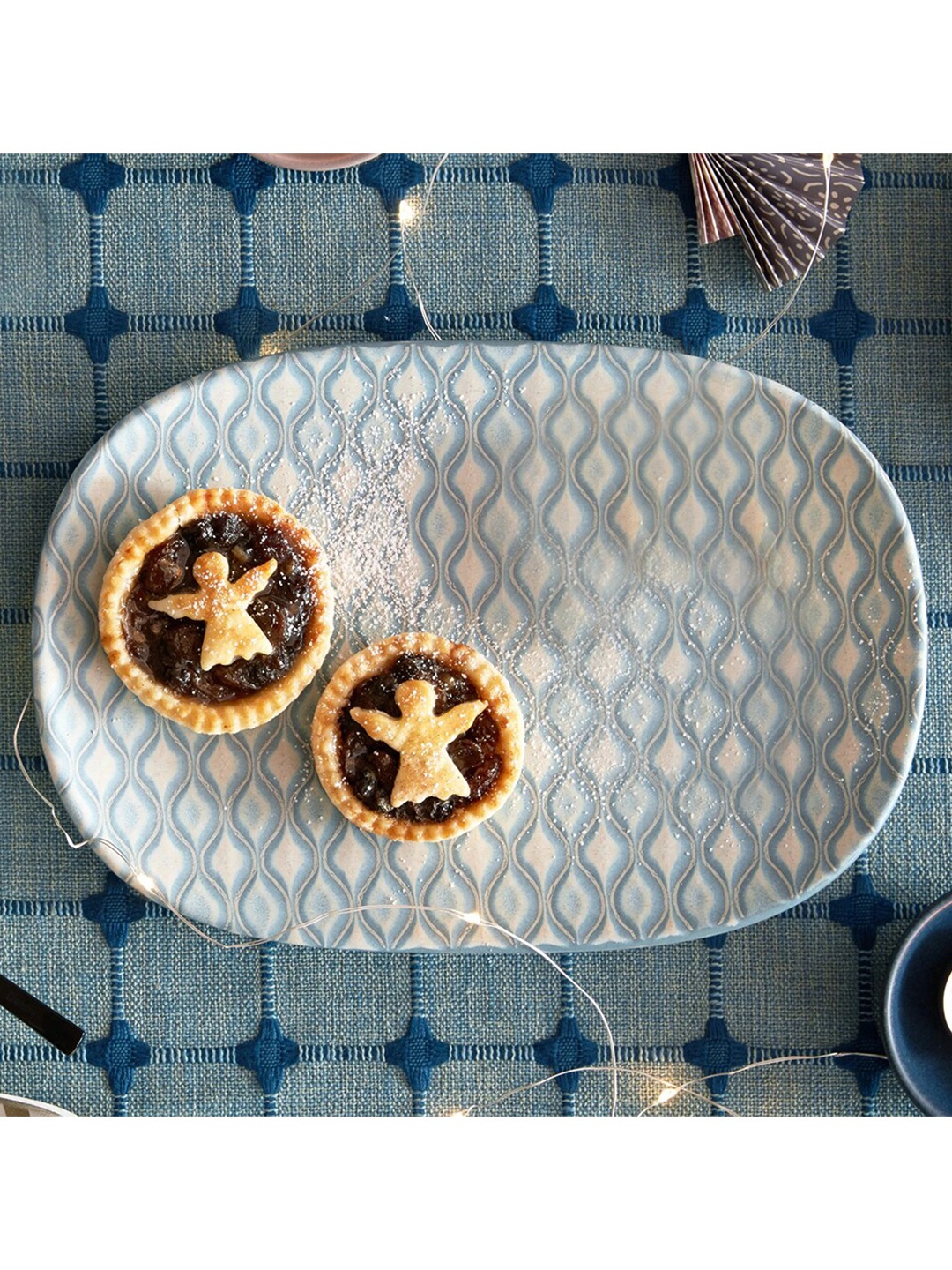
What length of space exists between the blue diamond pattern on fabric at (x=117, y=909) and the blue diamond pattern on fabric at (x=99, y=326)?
104 cm

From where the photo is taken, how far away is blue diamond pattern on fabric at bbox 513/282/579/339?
2248 millimetres

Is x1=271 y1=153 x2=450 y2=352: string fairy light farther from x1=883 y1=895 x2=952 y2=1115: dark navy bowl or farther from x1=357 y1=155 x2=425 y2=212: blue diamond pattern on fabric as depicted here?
x1=883 y1=895 x2=952 y2=1115: dark navy bowl

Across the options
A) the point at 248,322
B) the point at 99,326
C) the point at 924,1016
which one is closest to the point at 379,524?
the point at 248,322

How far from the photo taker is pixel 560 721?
2.13m

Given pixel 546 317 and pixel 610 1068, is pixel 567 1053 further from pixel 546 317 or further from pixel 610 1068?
pixel 546 317

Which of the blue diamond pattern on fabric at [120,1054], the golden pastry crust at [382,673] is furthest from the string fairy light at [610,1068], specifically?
the golden pastry crust at [382,673]

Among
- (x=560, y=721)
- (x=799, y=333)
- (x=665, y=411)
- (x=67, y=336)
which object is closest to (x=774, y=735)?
(x=560, y=721)

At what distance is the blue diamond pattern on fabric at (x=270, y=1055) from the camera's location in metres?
2.21

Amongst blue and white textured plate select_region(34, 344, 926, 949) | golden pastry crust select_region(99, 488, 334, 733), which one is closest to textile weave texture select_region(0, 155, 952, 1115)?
blue and white textured plate select_region(34, 344, 926, 949)

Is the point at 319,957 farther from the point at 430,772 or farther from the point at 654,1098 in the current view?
the point at 654,1098

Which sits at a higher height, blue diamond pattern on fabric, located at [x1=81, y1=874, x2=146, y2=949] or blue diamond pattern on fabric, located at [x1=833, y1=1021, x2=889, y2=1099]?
blue diamond pattern on fabric, located at [x1=81, y1=874, x2=146, y2=949]

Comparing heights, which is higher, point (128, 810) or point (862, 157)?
point (862, 157)

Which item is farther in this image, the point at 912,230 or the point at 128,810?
the point at 912,230

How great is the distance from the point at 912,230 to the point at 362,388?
45.4 inches
